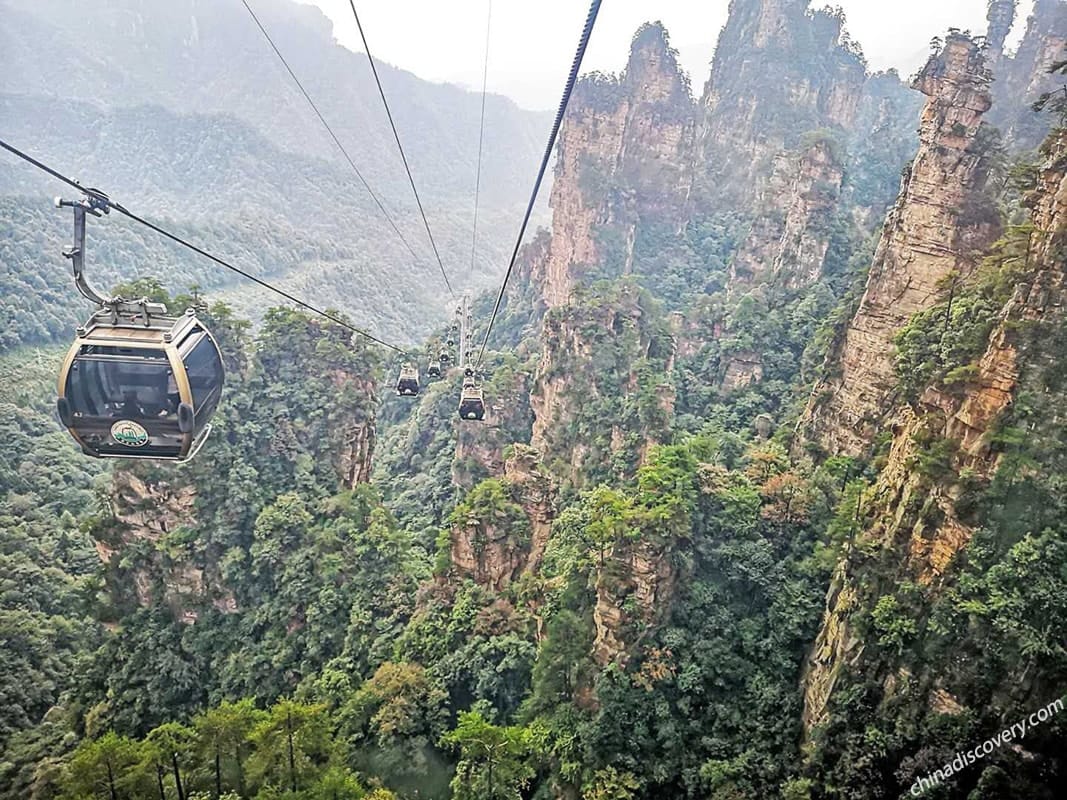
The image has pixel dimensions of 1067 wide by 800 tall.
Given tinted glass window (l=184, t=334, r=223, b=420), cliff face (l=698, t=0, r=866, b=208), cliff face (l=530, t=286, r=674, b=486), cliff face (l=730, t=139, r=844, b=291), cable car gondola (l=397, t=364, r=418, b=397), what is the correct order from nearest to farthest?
tinted glass window (l=184, t=334, r=223, b=420)
cable car gondola (l=397, t=364, r=418, b=397)
cliff face (l=530, t=286, r=674, b=486)
cliff face (l=730, t=139, r=844, b=291)
cliff face (l=698, t=0, r=866, b=208)

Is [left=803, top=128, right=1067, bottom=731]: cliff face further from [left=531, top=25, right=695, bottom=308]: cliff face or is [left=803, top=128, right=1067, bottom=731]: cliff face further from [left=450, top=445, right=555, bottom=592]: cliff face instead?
[left=531, top=25, right=695, bottom=308]: cliff face

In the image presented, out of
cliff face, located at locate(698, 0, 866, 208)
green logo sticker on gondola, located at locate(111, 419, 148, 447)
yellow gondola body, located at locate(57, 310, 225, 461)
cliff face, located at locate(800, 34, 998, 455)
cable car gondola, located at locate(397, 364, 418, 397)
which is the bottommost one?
cable car gondola, located at locate(397, 364, 418, 397)

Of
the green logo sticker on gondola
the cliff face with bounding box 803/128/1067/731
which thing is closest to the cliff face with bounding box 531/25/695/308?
the cliff face with bounding box 803/128/1067/731

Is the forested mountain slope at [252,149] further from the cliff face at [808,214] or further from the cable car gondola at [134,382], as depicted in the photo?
the cliff face at [808,214]

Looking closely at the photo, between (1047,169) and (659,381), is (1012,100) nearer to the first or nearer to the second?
(659,381)

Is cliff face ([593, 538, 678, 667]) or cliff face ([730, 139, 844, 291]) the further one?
cliff face ([730, 139, 844, 291])

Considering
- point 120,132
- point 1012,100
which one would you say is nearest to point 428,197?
point 120,132

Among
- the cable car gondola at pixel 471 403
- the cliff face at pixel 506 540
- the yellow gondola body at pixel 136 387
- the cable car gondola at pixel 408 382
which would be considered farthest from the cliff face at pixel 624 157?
the yellow gondola body at pixel 136 387

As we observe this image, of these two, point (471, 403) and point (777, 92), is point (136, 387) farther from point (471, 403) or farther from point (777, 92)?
point (777, 92)
